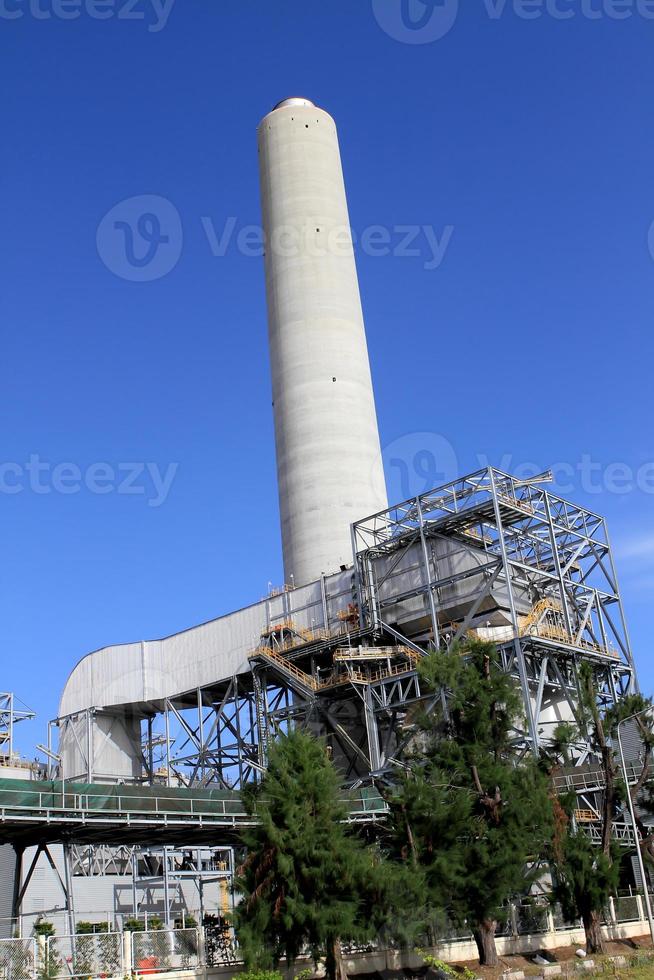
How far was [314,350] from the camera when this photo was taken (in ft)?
245

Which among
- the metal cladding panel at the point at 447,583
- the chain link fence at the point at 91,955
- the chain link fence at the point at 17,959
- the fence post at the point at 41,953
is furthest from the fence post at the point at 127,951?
the metal cladding panel at the point at 447,583

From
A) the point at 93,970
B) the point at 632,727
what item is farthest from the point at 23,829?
the point at 632,727

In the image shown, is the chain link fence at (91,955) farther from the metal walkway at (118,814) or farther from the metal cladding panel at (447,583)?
the metal cladding panel at (447,583)

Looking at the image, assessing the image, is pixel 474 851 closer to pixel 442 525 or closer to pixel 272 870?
pixel 272 870

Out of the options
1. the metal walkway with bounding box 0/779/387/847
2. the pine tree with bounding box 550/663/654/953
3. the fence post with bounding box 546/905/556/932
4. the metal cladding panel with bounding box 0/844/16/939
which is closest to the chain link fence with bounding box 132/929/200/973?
the metal walkway with bounding box 0/779/387/847

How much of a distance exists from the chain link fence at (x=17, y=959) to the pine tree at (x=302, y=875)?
5649 mm

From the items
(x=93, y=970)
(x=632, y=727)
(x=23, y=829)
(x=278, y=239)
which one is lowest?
(x=93, y=970)

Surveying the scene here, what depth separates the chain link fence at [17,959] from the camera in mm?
27250

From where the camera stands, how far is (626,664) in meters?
61.0

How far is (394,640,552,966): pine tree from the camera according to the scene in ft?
108

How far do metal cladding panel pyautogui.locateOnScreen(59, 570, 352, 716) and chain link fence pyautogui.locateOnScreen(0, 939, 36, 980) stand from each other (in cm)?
3585

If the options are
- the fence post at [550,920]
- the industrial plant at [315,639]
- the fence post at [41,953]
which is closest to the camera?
the fence post at [41,953]

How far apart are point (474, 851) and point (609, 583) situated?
110ft

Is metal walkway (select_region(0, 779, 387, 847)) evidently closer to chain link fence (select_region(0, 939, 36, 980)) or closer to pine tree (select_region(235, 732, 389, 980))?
pine tree (select_region(235, 732, 389, 980))
